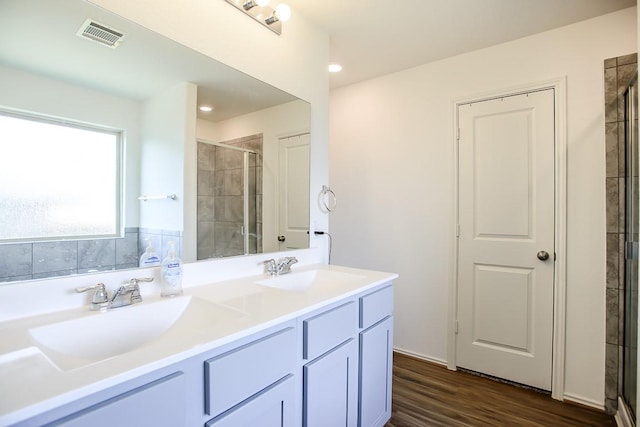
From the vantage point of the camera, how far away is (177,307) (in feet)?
3.94

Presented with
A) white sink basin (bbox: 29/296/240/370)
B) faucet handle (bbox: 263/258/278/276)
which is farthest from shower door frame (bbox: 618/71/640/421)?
white sink basin (bbox: 29/296/240/370)

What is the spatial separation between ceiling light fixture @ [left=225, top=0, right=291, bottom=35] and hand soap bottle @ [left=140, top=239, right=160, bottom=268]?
1.24 meters

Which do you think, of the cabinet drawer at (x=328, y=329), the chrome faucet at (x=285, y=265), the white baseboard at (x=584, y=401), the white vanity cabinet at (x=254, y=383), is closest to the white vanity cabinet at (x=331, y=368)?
the cabinet drawer at (x=328, y=329)

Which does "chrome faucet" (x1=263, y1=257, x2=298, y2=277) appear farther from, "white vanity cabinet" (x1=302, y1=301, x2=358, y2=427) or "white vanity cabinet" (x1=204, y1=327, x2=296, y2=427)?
"white vanity cabinet" (x1=204, y1=327, x2=296, y2=427)

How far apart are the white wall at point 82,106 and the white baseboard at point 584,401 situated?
2.78m

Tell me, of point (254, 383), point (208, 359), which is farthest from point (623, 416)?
point (208, 359)

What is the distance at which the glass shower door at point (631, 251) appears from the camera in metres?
1.72

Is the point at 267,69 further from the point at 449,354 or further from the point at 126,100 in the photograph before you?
the point at 449,354

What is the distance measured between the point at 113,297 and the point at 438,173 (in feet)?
7.74

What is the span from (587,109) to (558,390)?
186 cm

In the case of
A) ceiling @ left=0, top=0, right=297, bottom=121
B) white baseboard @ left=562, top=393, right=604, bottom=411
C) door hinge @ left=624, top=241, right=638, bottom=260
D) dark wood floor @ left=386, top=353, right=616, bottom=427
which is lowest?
dark wood floor @ left=386, top=353, right=616, bottom=427

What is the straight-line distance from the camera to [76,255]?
3.73 ft

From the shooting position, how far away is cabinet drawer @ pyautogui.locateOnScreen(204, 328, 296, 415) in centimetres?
88

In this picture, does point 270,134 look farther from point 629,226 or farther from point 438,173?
point 629,226
